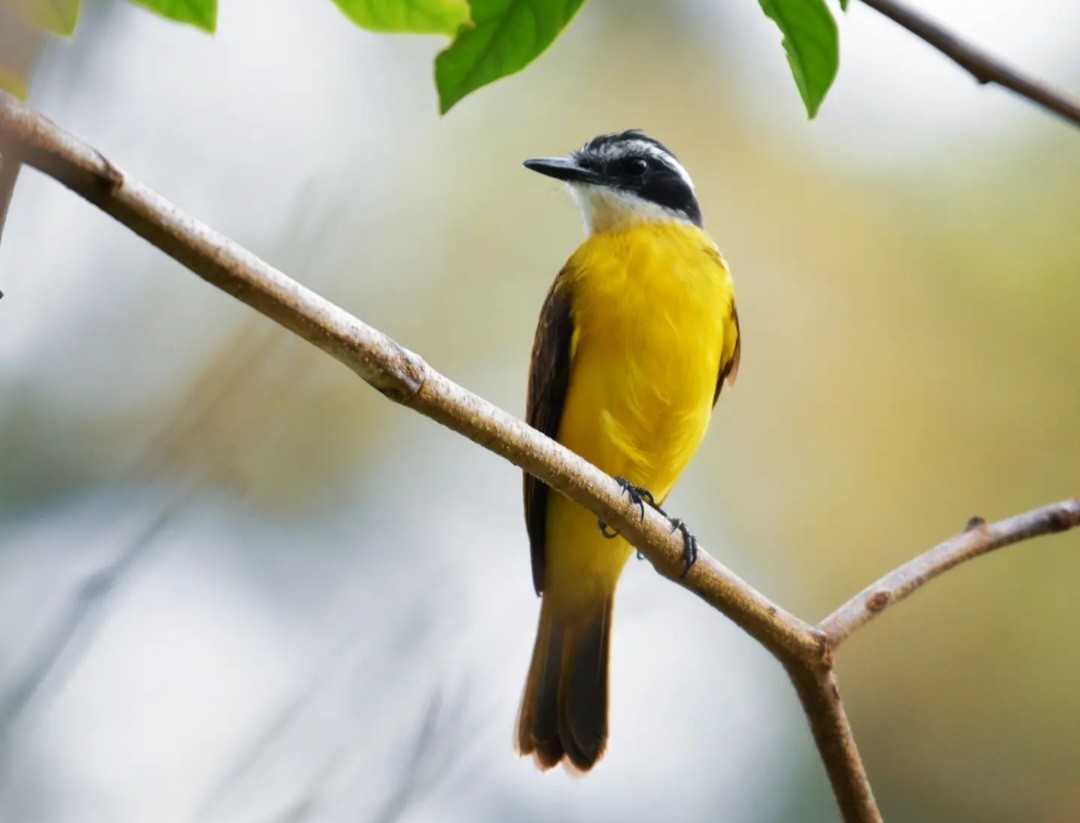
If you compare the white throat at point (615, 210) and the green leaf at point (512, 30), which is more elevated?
the green leaf at point (512, 30)

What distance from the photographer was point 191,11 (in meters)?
1.53

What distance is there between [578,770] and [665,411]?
136 centimetres

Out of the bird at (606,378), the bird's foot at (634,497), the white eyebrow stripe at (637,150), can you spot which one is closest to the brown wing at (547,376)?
the bird at (606,378)

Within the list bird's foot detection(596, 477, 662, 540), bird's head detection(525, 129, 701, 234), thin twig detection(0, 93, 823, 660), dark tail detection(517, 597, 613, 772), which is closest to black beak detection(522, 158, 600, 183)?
bird's head detection(525, 129, 701, 234)

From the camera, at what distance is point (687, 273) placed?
14.2ft

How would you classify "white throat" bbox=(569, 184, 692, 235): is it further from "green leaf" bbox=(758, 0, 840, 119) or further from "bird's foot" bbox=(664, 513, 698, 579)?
"green leaf" bbox=(758, 0, 840, 119)

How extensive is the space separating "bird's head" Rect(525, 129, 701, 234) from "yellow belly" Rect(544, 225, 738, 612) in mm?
303

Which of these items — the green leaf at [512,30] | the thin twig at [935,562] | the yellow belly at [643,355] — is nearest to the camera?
the green leaf at [512,30]

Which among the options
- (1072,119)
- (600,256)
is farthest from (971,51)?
(600,256)

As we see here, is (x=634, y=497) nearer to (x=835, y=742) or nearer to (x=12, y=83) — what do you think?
(x=835, y=742)

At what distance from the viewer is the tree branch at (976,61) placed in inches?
61.5

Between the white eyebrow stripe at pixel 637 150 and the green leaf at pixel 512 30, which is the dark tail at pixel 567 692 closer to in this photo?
the white eyebrow stripe at pixel 637 150

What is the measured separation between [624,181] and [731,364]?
87 centimetres

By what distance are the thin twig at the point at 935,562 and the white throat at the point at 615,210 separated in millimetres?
2104
